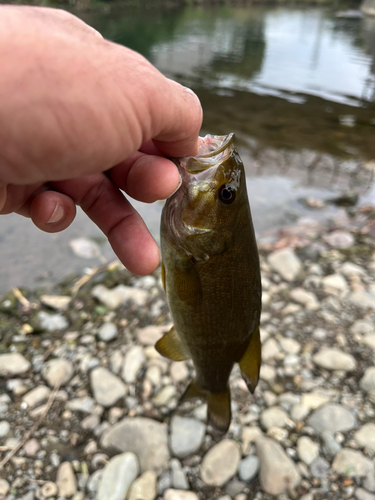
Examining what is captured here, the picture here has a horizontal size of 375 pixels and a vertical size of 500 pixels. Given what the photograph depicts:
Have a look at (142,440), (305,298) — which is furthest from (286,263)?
(142,440)

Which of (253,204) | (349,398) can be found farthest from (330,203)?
(349,398)

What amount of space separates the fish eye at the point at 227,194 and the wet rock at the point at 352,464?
2092mm

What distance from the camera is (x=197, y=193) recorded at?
1736mm

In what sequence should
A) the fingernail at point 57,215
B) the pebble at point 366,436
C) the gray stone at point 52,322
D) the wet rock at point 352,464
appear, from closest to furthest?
the fingernail at point 57,215 < the wet rock at point 352,464 < the pebble at point 366,436 < the gray stone at point 52,322

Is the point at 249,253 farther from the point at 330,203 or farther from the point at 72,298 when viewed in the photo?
the point at 330,203

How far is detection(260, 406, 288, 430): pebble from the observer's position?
286 centimetres

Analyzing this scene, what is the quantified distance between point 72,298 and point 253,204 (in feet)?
12.3

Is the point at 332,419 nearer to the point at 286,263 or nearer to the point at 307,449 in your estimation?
the point at 307,449

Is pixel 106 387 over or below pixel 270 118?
over

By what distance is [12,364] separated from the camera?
3.27 meters

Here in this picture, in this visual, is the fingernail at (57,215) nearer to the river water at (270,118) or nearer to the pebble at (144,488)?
the pebble at (144,488)

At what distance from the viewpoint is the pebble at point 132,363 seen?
10.5 feet

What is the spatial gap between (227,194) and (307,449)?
2.06 meters

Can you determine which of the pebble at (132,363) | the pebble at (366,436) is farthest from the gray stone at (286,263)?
the pebble at (132,363)
